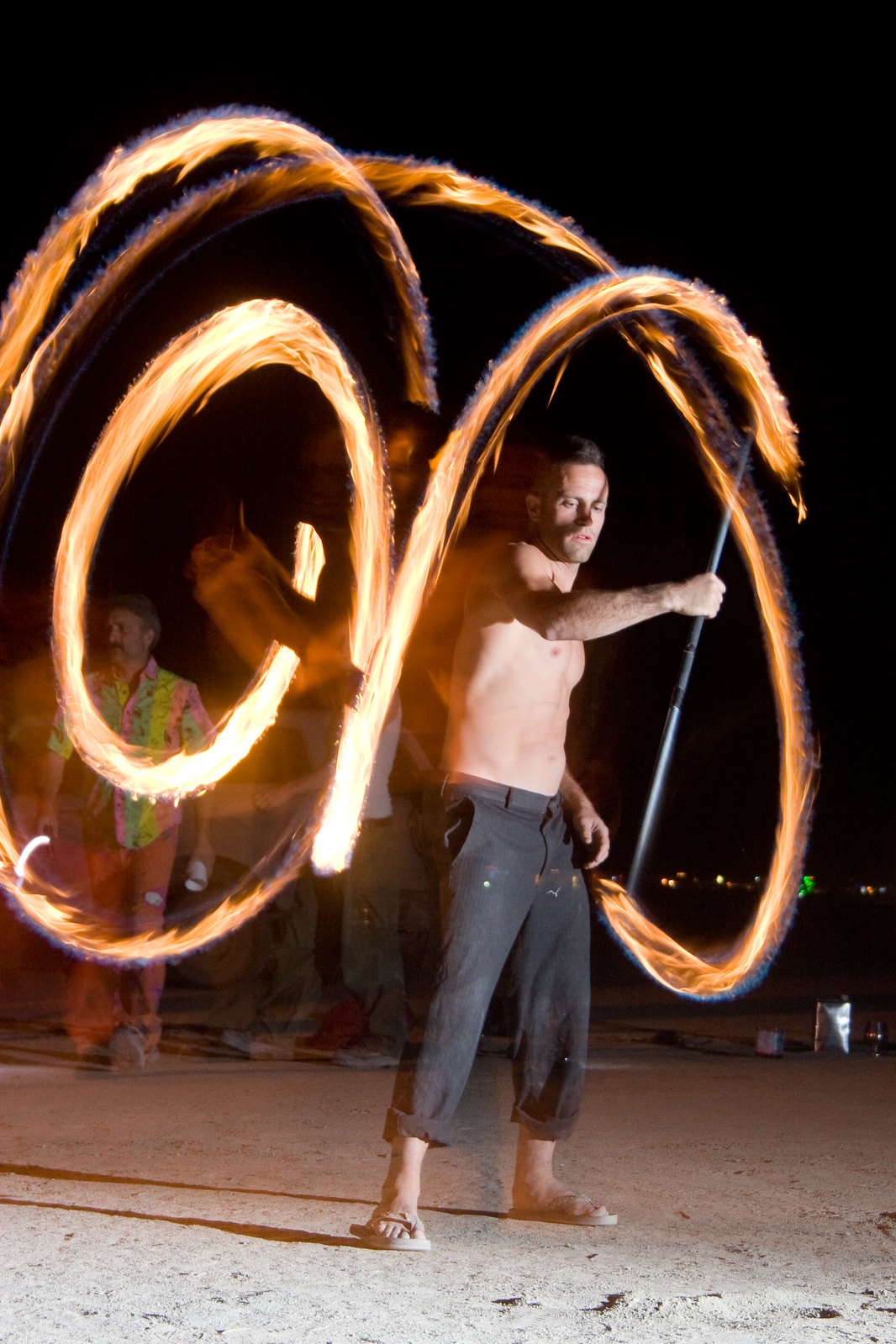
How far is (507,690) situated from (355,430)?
13.7 feet

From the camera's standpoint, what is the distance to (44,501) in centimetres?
1405

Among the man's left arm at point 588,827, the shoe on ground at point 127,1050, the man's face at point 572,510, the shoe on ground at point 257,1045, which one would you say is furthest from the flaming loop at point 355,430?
the man's face at point 572,510

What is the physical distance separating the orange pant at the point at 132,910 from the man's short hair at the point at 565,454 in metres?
3.06

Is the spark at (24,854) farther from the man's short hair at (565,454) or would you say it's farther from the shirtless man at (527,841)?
the man's short hair at (565,454)

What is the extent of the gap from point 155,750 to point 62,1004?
290 cm

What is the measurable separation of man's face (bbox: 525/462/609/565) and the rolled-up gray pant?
63cm

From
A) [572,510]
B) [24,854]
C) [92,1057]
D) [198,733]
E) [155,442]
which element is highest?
[155,442]

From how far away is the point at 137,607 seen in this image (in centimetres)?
630

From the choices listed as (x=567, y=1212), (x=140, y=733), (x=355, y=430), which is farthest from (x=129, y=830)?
(x=567, y=1212)

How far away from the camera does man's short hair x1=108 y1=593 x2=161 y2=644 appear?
6.26m

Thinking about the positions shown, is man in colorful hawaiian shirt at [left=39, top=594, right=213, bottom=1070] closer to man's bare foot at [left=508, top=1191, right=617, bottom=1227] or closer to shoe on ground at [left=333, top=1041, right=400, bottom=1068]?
shoe on ground at [left=333, top=1041, right=400, bottom=1068]

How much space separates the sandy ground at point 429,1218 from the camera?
2773 millimetres

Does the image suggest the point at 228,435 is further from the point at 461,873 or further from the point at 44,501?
the point at 461,873

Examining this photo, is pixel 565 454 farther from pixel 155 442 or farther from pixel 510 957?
pixel 155 442
